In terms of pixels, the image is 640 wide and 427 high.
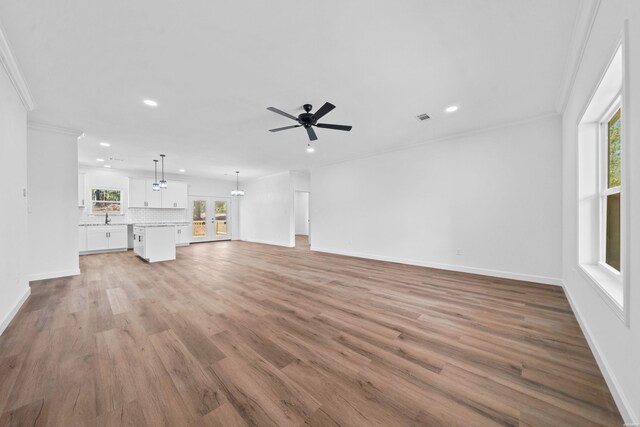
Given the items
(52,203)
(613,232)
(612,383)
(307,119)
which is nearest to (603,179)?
(613,232)

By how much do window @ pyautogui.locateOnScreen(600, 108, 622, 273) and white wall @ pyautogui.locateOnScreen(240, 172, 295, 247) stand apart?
24.1ft

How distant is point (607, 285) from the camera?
1847 mm

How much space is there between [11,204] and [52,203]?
7.13ft

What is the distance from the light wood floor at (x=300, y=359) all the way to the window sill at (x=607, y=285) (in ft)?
1.83

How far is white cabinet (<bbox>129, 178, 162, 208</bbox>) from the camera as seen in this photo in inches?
321

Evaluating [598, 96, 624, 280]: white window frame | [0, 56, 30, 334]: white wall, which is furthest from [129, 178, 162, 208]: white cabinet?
[598, 96, 624, 280]: white window frame

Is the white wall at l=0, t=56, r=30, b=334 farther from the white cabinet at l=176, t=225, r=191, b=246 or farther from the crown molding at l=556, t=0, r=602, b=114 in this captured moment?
the white cabinet at l=176, t=225, r=191, b=246

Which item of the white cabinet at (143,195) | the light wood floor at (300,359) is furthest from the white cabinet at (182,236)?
the light wood floor at (300,359)

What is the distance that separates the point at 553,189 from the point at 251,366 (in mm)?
4907

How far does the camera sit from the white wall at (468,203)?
385cm

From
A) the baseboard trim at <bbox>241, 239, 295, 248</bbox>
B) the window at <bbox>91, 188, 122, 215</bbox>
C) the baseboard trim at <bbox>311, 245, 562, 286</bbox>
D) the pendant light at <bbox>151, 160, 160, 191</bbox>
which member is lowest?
the baseboard trim at <bbox>241, 239, 295, 248</bbox>

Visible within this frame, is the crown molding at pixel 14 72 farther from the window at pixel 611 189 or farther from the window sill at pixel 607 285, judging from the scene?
the window at pixel 611 189

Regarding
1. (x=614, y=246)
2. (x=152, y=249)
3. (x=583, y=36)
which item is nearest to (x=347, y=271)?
(x=614, y=246)

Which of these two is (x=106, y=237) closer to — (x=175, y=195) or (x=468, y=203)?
(x=175, y=195)
